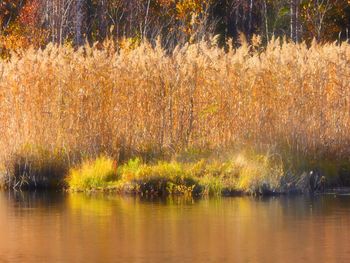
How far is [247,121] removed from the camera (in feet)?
68.6

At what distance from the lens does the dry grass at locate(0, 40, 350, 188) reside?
822 inches

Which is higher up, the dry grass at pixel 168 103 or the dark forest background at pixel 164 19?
the dark forest background at pixel 164 19

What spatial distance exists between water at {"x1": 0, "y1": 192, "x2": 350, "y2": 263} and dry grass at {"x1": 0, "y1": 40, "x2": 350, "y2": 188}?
180 centimetres

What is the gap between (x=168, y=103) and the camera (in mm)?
21297

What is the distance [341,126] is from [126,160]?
12.2 ft

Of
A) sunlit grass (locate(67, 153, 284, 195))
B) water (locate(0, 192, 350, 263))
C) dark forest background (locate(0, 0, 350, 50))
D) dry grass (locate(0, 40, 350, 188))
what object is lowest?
water (locate(0, 192, 350, 263))

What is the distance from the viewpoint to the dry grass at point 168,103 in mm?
20875

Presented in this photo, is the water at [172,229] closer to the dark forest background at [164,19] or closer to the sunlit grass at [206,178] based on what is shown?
the sunlit grass at [206,178]

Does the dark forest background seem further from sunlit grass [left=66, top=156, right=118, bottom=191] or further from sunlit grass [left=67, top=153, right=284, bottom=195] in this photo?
sunlit grass [left=67, top=153, right=284, bottom=195]

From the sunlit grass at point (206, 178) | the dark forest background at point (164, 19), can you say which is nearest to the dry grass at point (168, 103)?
the sunlit grass at point (206, 178)

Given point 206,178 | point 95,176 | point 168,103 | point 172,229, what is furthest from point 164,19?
point 172,229

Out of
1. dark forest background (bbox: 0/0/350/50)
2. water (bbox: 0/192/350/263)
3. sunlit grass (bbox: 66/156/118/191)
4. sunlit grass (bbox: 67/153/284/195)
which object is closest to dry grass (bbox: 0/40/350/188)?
sunlit grass (bbox: 66/156/118/191)

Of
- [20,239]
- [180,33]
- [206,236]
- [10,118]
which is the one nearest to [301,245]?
[206,236]

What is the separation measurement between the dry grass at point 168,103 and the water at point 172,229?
180cm
